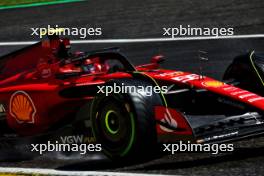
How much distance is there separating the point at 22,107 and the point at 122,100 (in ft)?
7.31

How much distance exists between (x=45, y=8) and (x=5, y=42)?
9.33 ft

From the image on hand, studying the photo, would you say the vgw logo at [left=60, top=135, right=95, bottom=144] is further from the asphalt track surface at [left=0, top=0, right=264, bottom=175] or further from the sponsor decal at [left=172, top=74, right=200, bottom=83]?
the sponsor decal at [left=172, top=74, right=200, bottom=83]

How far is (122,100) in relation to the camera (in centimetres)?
840

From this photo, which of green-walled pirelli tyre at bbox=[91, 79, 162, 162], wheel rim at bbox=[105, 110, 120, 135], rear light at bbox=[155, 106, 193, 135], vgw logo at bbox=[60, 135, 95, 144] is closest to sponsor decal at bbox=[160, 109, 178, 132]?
rear light at bbox=[155, 106, 193, 135]

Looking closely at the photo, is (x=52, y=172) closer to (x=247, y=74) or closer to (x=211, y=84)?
(x=211, y=84)

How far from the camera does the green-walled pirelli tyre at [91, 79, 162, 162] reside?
8.26m

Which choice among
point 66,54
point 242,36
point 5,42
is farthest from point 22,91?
point 5,42

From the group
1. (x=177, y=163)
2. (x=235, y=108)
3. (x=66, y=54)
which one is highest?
(x=66, y=54)

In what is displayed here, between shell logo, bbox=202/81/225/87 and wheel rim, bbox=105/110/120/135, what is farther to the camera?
shell logo, bbox=202/81/225/87

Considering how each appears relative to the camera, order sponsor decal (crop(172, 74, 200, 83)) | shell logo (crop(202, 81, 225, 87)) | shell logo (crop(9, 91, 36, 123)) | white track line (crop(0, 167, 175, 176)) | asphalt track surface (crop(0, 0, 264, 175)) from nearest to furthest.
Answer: white track line (crop(0, 167, 175, 176)), shell logo (crop(202, 81, 225, 87)), sponsor decal (crop(172, 74, 200, 83)), asphalt track surface (crop(0, 0, 264, 175)), shell logo (crop(9, 91, 36, 123))

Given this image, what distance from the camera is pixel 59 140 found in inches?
394

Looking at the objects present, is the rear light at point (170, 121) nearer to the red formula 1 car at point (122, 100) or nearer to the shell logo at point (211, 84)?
the red formula 1 car at point (122, 100)

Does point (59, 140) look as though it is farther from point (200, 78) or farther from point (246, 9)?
point (246, 9)

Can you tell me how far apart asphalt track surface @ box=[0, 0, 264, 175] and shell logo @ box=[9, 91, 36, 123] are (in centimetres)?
67
